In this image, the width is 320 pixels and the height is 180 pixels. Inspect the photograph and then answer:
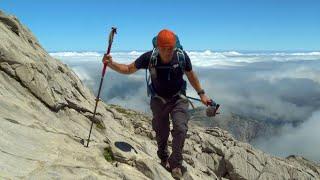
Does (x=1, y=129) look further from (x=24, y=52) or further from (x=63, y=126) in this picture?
(x=24, y=52)

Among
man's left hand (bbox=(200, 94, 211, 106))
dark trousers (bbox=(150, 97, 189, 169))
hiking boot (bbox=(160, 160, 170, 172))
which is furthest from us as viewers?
hiking boot (bbox=(160, 160, 170, 172))

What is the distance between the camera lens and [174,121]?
16.1 meters

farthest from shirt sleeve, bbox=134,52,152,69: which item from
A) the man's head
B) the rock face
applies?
the rock face

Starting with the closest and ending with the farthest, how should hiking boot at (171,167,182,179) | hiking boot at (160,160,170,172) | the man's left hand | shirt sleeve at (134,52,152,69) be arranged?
shirt sleeve at (134,52,152,69)
hiking boot at (171,167,182,179)
the man's left hand
hiking boot at (160,160,170,172)

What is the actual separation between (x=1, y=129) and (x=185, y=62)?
6.21 metres

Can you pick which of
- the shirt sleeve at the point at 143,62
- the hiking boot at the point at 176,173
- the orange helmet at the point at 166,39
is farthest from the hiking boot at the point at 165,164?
the orange helmet at the point at 166,39

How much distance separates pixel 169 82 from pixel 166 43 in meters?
1.54

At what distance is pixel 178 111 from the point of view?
16.1m

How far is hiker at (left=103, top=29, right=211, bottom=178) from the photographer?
50.6 feet

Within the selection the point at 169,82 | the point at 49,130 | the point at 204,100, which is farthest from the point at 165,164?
the point at 49,130

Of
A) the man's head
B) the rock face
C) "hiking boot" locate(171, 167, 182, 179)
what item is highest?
the man's head

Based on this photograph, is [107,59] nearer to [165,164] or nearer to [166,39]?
[166,39]

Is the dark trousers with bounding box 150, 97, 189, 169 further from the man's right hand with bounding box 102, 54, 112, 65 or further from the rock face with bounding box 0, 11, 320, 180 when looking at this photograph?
the man's right hand with bounding box 102, 54, 112, 65

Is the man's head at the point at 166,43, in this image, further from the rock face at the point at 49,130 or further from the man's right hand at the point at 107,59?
the rock face at the point at 49,130
